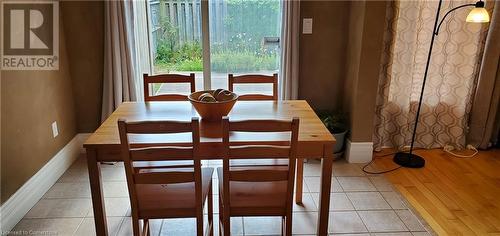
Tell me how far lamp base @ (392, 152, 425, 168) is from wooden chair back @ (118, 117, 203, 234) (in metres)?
2.22

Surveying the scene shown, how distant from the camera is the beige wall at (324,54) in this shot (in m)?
3.32

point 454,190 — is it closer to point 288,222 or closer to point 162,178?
point 288,222

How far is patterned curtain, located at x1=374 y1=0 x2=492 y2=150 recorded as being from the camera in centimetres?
324

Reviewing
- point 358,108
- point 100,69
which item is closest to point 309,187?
point 358,108

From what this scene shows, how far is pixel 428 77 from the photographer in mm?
3441

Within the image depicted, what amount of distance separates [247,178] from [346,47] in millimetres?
2129

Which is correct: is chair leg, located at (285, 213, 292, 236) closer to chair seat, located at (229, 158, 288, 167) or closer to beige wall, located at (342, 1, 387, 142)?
chair seat, located at (229, 158, 288, 167)

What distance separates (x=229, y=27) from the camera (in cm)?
338

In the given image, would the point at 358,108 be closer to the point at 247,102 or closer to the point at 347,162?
the point at 347,162

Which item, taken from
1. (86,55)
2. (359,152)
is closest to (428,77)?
(359,152)

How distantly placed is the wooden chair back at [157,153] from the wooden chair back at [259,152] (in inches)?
5.2

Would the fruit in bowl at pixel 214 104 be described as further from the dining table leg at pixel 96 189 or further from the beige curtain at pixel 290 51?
the beige curtain at pixel 290 51

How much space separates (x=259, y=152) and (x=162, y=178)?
477 mm

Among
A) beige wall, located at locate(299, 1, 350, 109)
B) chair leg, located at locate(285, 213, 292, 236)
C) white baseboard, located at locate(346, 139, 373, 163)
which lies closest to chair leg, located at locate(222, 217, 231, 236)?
chair leg, located at locate(285, 213, 292, 236)
